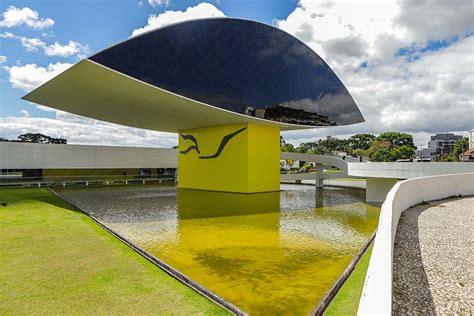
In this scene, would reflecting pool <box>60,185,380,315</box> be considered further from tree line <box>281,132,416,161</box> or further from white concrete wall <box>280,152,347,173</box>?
tree line <box>281,132,416,161</box>

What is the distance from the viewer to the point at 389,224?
230 inches

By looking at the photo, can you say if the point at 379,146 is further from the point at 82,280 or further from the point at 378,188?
the point at 82,280

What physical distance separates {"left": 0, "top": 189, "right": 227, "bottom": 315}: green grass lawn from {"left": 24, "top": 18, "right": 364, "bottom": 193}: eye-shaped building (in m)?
8.09

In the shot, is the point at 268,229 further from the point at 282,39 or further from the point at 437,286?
the point at 282,39

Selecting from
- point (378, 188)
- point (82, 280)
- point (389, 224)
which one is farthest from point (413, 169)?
point (82, 280)

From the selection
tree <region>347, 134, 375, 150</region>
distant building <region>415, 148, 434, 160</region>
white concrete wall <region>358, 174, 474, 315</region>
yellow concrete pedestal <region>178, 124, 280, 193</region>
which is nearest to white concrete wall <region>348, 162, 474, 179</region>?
white concrete wall <region>358, 174, 474, 315</region>

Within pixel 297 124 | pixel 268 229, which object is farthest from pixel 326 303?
pixel 297 124

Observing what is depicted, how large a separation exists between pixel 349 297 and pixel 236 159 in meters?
17.8

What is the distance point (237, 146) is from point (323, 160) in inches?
372

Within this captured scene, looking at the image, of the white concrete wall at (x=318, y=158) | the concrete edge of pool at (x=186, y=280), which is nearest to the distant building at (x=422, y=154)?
the white concrete wall at (x=318, y=158)

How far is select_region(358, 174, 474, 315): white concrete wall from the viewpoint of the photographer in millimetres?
2756

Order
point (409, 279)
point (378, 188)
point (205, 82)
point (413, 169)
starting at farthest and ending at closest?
point (205, 82) < point (378, 188) < point (413, 169) < point (409, 279)

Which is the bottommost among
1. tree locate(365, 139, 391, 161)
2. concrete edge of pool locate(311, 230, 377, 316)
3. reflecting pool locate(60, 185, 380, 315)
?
reflecting pool locate(60, 185, 380, 315)

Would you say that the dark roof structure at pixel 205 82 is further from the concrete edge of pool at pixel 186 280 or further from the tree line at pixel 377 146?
the tree line at pixel 377 146
